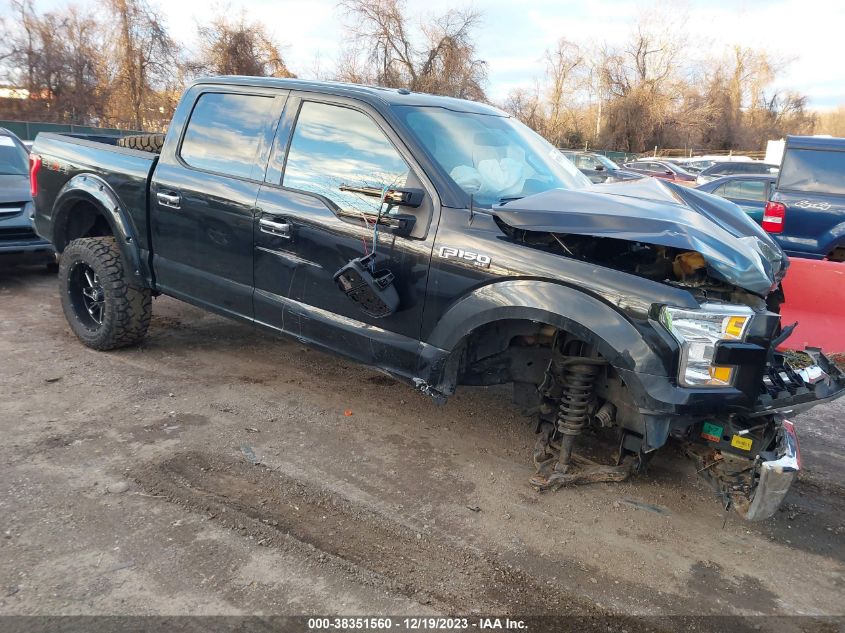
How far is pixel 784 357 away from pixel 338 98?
9.02 ft

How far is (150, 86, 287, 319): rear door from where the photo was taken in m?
3.98

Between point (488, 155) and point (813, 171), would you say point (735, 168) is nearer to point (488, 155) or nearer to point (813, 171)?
point (813, 171)

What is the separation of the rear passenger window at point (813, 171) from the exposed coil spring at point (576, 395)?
20.2ft

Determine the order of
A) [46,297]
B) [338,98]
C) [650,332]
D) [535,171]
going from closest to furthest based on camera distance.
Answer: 1. [650,332]
2. [338,98]
3. [535,171]
4. [46,297]

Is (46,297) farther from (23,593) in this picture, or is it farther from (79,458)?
(23,593)

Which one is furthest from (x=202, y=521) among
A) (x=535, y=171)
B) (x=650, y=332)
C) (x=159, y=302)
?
(x=159, y=302)

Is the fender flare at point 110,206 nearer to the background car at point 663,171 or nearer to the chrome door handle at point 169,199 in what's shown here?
the chrome door handle at point 169,199

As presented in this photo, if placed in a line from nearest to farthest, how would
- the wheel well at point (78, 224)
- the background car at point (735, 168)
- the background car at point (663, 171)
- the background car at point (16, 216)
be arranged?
the wheel well at point (78, 224), the background car at point (16, 216), the background car at point (735, 168), the background car at point (663, 171)

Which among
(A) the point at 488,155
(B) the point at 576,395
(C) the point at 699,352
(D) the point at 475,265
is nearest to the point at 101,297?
(A) the point at 488,155

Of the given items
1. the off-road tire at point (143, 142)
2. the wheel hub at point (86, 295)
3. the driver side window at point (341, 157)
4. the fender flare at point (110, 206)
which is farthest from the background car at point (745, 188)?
the wheel hub at point (86, 295)

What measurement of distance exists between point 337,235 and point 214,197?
105cm

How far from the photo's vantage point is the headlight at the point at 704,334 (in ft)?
8.79

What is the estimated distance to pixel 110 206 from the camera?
4656 millimetres

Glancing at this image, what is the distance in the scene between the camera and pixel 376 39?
103ft
